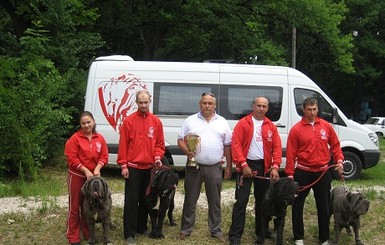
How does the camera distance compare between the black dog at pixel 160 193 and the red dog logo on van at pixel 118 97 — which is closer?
the black dog at pixel 160 193

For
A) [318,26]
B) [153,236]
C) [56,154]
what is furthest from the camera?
[318,26]

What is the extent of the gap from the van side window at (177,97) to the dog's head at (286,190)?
5342mm

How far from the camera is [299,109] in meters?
11.5

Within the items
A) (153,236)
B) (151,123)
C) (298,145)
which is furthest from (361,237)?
(151,123)

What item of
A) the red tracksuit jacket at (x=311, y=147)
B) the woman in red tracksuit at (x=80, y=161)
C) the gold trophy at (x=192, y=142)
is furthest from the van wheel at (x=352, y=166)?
the woman in red tracksuit at (x=80, y=161)

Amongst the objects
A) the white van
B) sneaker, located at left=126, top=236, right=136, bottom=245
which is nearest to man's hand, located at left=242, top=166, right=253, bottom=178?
sneaker, located at left=126, top=236, right=136, bottom=245

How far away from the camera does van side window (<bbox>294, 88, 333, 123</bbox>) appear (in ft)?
37.7

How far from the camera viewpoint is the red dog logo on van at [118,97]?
11.2 metres

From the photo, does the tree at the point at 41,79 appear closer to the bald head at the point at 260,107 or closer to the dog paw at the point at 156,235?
the dog paw at the point at 156,235

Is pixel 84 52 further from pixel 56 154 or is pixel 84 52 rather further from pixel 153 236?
pixel 153 236

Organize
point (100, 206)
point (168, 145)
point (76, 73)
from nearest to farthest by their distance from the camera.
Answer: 1. point (100, 206)
2. point (168, 145)
3. point (76, 73)

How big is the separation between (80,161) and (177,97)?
5.36 metres

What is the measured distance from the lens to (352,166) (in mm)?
11977

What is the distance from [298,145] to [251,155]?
62cm
